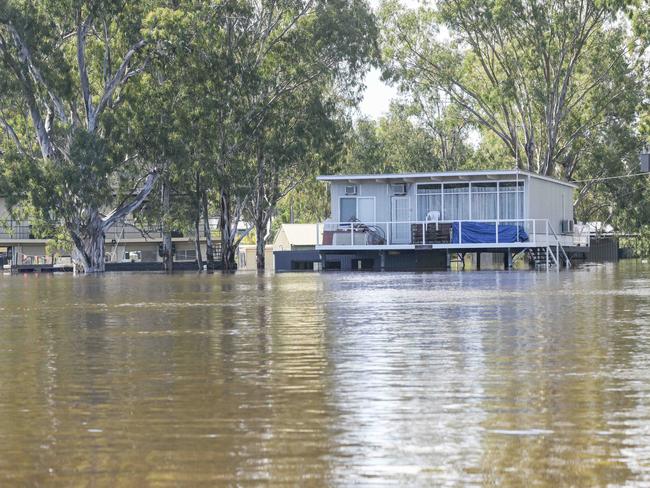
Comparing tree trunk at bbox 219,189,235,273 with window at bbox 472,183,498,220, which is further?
tree trunk at bbox 219,189,235,273

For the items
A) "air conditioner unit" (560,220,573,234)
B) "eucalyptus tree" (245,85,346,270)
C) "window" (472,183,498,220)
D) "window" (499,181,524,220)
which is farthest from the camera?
"eucalyptus tree" (245,85,346,270)

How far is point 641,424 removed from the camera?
758cm

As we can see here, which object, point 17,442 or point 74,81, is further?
point 74,81

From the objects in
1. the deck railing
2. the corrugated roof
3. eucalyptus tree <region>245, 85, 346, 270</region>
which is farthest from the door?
eucalyptus tree <region>245, 85, 346, 270</region>

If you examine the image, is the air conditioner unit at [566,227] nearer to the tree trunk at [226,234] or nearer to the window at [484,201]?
the window at [484,201]

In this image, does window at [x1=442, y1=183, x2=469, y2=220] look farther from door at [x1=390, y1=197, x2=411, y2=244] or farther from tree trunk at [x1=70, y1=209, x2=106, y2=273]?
tree trunk at [x1=70, y1=209, x2=106, y2=273]

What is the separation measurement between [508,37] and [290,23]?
11.9 m

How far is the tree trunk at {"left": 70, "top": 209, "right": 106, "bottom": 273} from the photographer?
55.9 metres

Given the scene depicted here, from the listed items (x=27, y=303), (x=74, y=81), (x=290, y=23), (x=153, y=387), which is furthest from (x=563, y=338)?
(x=290, y=23)

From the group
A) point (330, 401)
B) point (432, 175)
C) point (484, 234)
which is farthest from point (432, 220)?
point (330, 401)

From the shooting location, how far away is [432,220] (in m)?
52.1

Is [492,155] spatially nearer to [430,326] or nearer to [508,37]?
[508,37]

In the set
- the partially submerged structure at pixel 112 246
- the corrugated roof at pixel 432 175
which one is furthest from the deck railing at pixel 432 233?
the partially submerged structure at pixel 112 246

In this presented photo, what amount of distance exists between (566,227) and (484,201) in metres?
8.63
